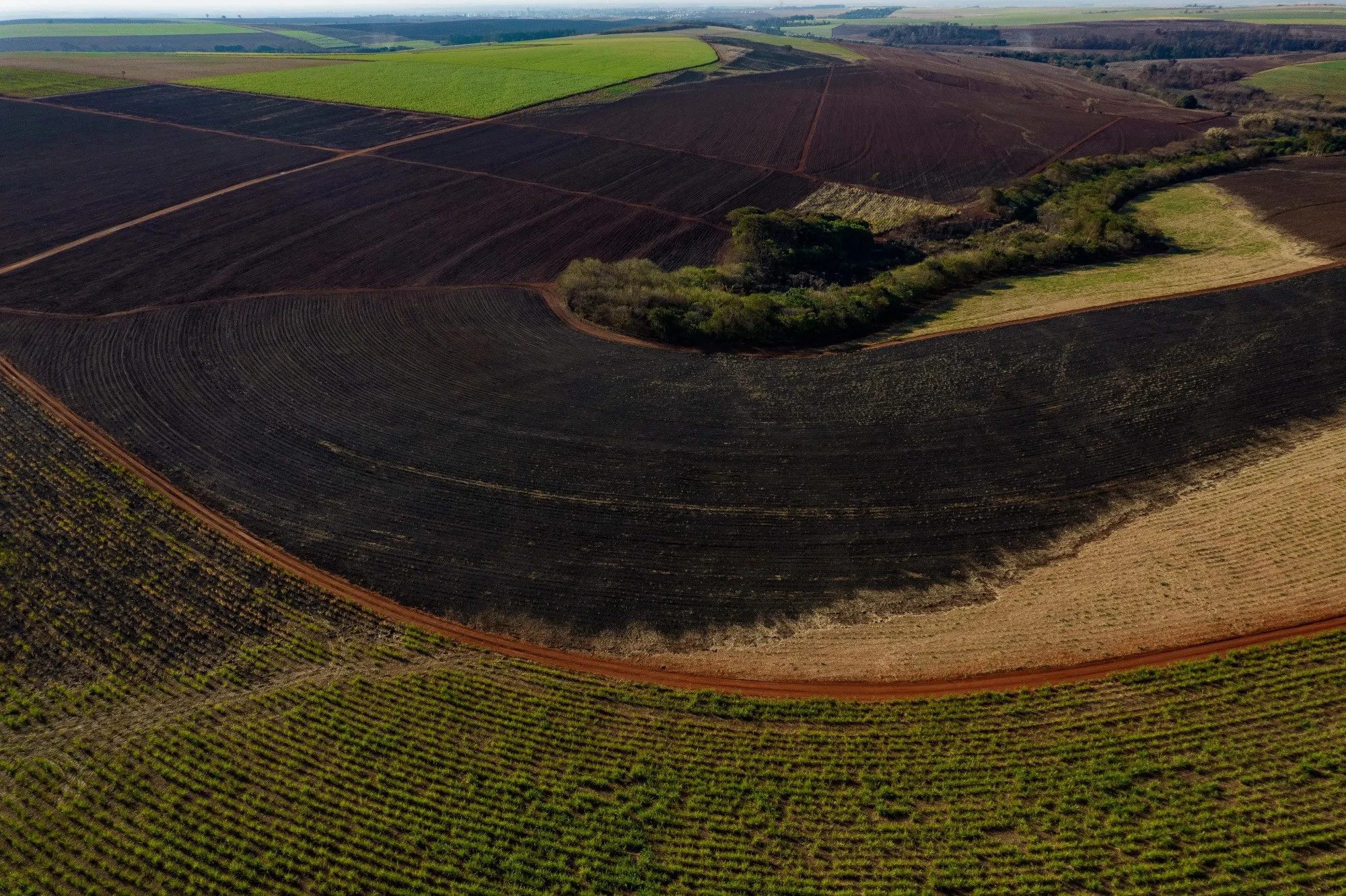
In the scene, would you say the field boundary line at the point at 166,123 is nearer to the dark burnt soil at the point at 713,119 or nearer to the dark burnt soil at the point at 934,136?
the dark burnt soil at the point at 713,119

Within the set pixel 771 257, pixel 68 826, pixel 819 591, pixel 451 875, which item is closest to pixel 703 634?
pixel 819 591

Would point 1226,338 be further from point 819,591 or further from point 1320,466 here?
point 819,591

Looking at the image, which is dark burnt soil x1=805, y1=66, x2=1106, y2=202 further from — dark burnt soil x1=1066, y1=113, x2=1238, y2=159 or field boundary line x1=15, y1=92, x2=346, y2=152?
field boundary line x1=15, y1=92, x2=346, y2=152

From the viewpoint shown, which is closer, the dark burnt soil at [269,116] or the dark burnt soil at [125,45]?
the dark burnt soil at [269,116]

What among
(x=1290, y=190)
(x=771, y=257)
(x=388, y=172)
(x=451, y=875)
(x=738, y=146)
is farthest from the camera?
(x=738, y=146)

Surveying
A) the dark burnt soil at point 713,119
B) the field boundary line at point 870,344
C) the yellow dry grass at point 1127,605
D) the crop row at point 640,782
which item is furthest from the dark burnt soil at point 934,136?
the crop row at point 640,782

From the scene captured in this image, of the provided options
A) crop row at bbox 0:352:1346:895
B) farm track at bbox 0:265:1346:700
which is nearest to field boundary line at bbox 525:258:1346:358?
farm track at bbox 0:265:1346:700
